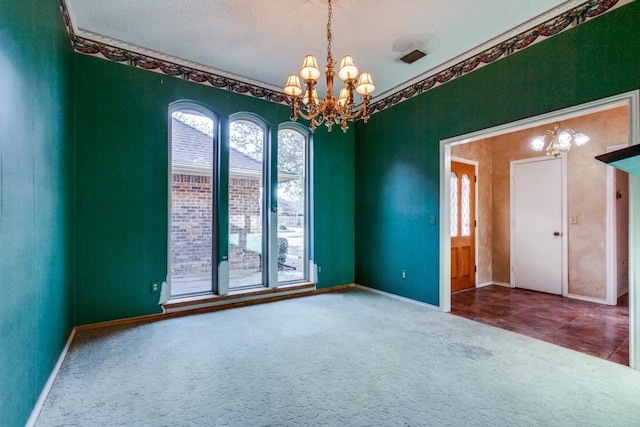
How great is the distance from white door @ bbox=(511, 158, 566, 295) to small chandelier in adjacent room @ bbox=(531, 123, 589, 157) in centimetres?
34

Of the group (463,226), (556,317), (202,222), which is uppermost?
(202,222)

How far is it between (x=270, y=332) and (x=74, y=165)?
272 cm

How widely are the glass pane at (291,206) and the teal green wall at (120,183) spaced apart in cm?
131

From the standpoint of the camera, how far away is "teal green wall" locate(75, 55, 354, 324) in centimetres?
316

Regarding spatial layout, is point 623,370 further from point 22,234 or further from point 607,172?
point 22,234

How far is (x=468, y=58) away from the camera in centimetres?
350

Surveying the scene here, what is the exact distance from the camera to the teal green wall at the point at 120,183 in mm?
3160

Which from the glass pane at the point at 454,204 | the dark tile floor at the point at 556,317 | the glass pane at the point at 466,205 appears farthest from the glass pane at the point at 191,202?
the glass pane at the point at 466,205

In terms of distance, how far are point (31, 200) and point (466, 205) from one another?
211 inches

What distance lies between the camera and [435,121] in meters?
3.91

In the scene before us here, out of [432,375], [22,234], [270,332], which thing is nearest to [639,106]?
[432,375]

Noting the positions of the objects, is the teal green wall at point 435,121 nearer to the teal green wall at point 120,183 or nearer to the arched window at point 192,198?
the arched window at point 192,198

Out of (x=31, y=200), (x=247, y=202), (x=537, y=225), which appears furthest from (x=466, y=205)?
(x=31, y=200)

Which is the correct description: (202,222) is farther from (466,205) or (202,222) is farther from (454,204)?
(466,205)
